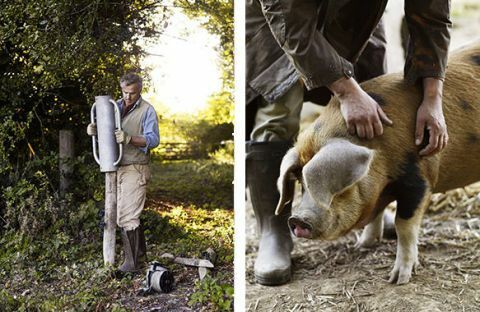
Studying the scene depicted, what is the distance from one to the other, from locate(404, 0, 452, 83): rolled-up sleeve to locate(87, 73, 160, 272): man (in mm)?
1002

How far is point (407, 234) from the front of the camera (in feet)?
6.89

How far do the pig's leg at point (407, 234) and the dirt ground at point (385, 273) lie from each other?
0.05 meters

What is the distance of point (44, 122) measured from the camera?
2.07 meters

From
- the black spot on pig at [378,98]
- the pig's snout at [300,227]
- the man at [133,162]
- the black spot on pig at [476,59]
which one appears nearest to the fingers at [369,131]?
the black spot on pig at [378,98]

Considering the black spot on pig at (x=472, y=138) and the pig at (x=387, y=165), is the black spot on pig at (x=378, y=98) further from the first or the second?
the black spot on pig at (x=472, y=138)

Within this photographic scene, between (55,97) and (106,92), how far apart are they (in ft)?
0.67

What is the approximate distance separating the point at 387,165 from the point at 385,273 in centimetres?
60

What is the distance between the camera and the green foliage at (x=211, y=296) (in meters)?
1.97

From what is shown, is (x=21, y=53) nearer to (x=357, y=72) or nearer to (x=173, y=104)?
(x=173, y=104)

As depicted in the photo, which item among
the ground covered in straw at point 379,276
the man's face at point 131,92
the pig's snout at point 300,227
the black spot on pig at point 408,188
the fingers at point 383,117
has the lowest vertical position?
the ground covered in straw at point 379,276

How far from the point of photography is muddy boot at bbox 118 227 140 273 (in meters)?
2.03

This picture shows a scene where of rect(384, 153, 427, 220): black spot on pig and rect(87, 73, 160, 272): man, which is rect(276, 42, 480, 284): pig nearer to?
rect(384, 153, 427, 220): black spot on pig

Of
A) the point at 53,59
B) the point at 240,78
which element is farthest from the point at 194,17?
the point at 53,59

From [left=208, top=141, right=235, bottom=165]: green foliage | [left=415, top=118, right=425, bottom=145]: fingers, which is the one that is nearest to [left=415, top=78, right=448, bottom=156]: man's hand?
[left=415, top=118, right=425, bottom=145]: fingers
